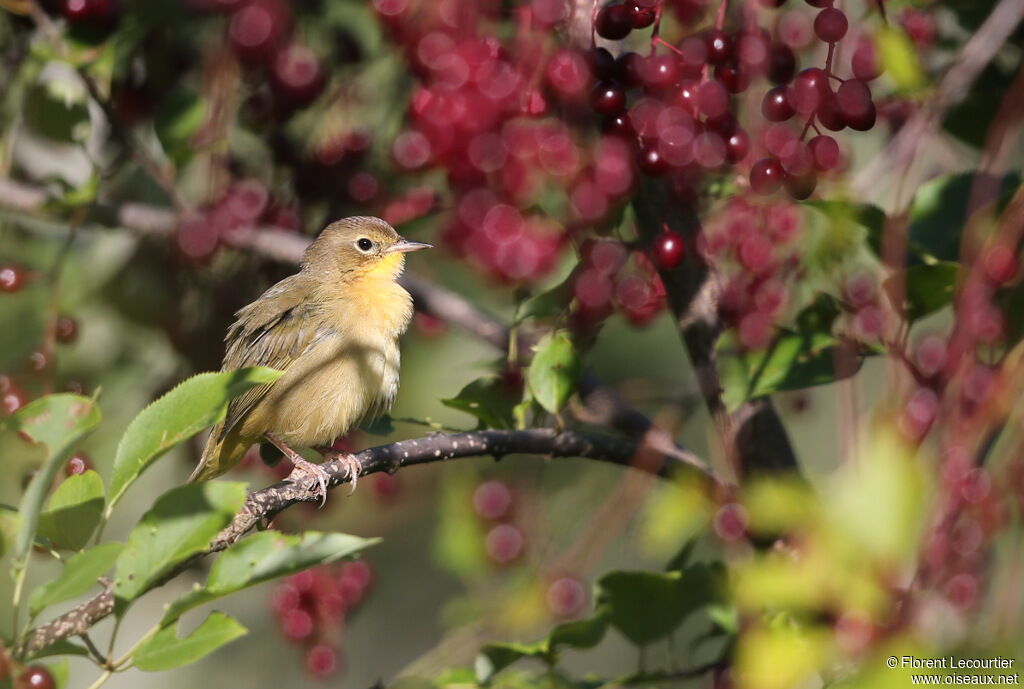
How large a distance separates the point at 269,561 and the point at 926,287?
1385mm

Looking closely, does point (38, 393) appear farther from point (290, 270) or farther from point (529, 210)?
point (529, 210)

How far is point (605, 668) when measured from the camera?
5242 millimetres

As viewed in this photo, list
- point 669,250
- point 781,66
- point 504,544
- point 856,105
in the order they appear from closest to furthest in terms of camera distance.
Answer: point 856,105, point 781,66, point 669,250, point 504,544

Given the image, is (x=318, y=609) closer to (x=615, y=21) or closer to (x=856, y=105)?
(x=615, y=21)

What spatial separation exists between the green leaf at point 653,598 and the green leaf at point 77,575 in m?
1.16

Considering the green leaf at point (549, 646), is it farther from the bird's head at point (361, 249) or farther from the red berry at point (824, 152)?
the bird's head at point (361, 249)

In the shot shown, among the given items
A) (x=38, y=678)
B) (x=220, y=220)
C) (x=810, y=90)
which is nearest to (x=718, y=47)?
(x=810, y=90)

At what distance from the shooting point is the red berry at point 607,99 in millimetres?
2246

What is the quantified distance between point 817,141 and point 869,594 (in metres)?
1.09

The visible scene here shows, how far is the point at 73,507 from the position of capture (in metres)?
1.68

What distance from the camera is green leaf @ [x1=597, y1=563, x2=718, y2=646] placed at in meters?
2.41

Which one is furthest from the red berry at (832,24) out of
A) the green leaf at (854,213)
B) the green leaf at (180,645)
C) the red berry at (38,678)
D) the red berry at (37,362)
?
the red berry at (37,362)

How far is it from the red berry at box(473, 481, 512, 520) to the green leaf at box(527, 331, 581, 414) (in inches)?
33.1

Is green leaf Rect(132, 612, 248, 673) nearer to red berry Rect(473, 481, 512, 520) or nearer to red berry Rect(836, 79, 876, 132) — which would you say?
red berry Rect(836, 79, 876, 132)
